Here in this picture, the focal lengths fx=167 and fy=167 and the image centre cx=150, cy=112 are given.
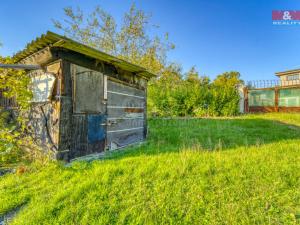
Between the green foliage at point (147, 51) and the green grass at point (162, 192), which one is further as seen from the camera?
the green foliage at point (147, 51)

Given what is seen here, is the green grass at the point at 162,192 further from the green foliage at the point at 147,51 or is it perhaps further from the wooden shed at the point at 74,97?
the green foliage at the point at 147,51

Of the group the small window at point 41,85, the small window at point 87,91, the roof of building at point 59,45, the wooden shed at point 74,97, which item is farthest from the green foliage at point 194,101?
the small window at point 41,85

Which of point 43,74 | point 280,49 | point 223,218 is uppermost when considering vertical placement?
point 280,49

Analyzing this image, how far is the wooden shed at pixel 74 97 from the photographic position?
332 centimetres

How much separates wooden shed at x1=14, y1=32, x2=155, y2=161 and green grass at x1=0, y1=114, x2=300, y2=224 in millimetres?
660

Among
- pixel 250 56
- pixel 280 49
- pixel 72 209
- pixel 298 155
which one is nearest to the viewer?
pixel 72 209

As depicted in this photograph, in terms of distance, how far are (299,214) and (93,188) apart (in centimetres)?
257

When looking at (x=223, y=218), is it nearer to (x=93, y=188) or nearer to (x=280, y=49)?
(x=93, y=188)

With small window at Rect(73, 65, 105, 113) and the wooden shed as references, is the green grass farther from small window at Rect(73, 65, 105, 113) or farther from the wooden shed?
small window at Rect(73, 65, 105, 113)

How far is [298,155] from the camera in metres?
3.64

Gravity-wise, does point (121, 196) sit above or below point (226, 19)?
below

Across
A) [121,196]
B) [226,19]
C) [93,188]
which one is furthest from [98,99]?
[226,19]

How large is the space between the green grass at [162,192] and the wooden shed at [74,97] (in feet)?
2.16

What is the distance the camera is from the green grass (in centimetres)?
186
